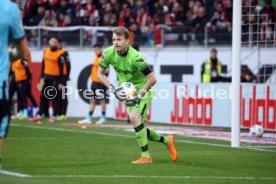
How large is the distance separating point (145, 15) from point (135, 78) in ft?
51.4

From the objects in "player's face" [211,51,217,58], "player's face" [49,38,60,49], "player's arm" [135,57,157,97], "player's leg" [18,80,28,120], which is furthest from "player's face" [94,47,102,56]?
"player's arm" [135,57,157,97]

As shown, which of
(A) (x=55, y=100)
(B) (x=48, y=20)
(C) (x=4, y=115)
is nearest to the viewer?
(C) (x=4, y=115)

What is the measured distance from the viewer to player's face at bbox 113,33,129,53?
12.9 metres

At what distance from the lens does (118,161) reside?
44.0ft

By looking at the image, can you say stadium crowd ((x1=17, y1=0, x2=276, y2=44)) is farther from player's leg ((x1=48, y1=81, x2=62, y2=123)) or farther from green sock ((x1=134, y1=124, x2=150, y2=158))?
green sock ((x1=134, y1=124, x2=150, y2=158))

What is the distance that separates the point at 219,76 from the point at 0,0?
17375mm

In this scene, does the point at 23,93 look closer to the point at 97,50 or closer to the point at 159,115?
the point at 97,50

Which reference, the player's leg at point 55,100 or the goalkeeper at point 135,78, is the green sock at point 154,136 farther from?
the player's leg at point 55,100

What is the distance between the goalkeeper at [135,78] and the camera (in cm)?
1298

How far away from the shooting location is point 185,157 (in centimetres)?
1444

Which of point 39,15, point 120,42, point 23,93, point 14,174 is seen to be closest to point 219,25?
point 23,93

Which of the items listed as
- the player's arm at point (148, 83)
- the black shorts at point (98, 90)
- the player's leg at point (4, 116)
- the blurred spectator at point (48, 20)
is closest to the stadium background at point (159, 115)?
the blurred spectator at point (48, 20)

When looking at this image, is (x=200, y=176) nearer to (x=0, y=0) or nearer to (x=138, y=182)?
(x=138, y=182)

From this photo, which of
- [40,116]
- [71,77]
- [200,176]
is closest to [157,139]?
[200,176]
